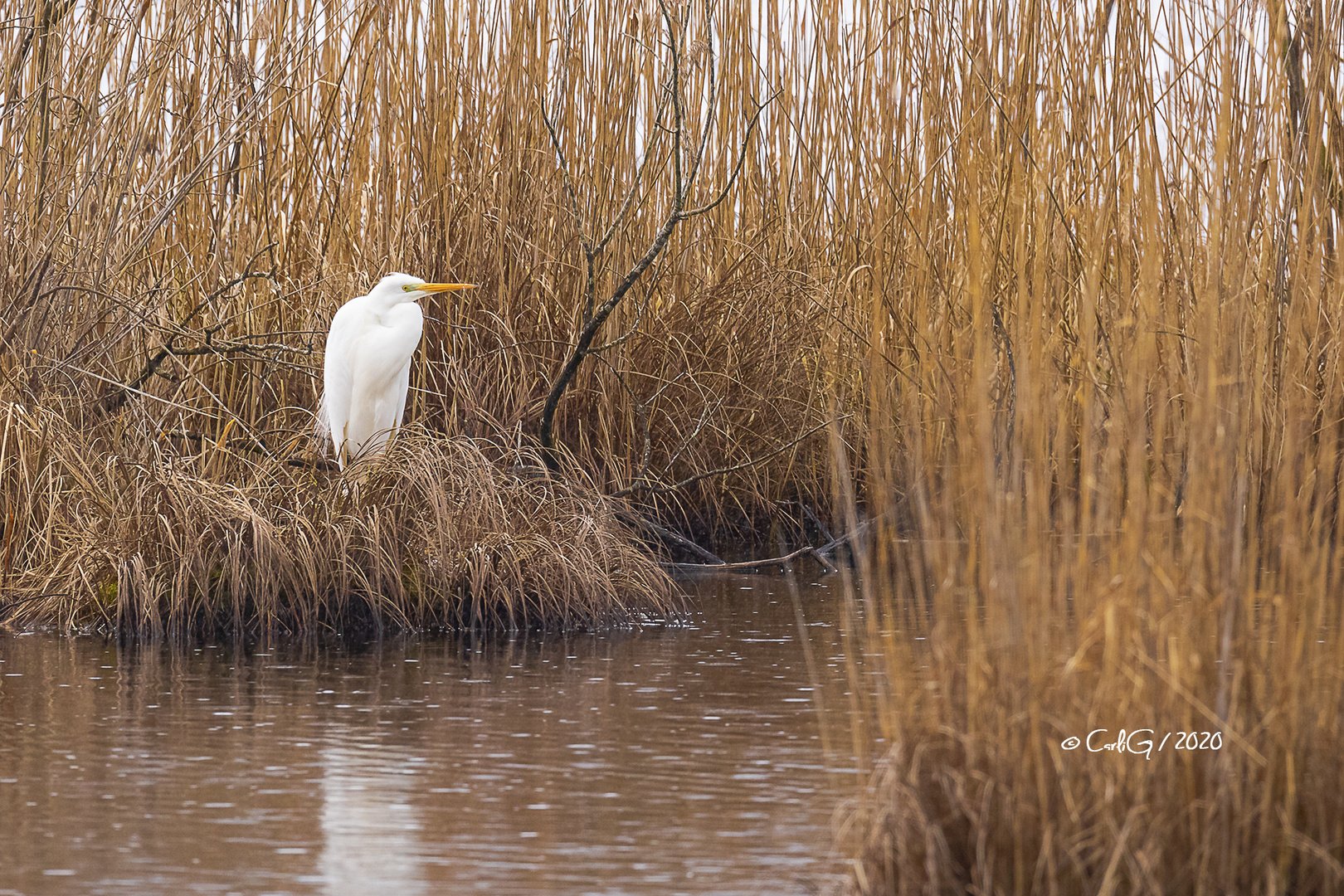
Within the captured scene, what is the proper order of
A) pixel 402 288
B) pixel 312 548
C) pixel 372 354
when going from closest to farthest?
1. pixel 312 548
2. pixel 372 354
3. pixel 402 288

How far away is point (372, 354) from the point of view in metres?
7.18

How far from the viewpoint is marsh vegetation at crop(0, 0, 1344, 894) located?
2834mm

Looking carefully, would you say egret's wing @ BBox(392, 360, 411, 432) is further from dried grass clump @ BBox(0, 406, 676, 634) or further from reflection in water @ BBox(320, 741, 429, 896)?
reflection in water @ BBox(320, 741, 429, 896)

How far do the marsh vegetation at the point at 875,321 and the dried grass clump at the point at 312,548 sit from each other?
64mm

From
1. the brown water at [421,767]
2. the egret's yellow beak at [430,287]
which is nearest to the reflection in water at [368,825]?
the brown water at [421,767]

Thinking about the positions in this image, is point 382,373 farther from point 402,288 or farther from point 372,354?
point 402,288

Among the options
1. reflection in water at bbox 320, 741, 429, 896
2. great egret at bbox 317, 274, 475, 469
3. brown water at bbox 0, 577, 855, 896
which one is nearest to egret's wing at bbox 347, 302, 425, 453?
great egret at bbox 317, 274, 475, 469

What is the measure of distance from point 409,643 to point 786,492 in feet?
10.9

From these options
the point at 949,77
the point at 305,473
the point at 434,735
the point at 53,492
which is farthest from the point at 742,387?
the point at 434,735

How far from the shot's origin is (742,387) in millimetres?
8602

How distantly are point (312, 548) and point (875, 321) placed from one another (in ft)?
11.1

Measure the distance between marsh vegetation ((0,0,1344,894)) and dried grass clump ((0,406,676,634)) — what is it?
0.06 meters

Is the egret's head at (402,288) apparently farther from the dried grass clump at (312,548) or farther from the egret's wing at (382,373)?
the dried grass clump at (312,548)

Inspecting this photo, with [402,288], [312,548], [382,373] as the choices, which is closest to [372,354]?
[382,373]
